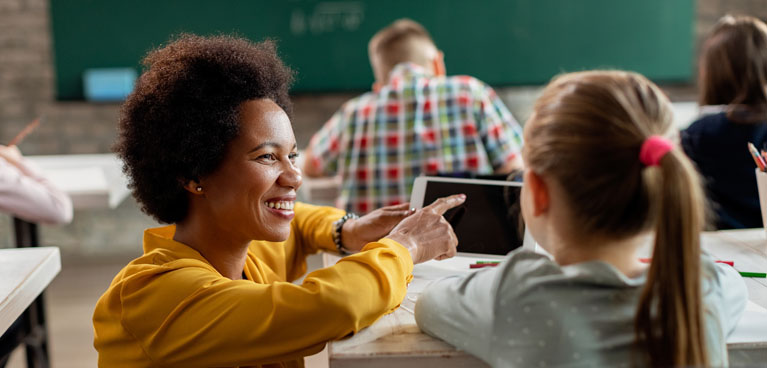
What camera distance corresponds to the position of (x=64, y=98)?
432 centimetres

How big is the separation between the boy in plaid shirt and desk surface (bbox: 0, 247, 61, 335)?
139 cm

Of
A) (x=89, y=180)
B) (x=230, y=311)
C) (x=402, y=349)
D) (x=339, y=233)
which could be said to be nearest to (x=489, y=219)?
(x=339, y=233)

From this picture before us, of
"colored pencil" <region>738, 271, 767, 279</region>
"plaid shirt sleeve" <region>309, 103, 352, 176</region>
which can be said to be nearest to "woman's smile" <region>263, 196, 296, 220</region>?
"colored pencil" <region>738, 271, 767, 279</region>

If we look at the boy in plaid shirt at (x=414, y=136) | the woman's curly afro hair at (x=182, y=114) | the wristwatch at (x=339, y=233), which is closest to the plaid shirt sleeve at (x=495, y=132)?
the boy in plaid shirt at (x=414, y=136)

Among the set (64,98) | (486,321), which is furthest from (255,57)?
(64,98)

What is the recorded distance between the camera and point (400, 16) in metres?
4.41

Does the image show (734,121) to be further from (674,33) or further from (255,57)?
(674,33)

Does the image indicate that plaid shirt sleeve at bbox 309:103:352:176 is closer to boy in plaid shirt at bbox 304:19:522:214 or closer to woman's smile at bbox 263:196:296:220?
boy in plaid shirt at bbox 304:19:522:214

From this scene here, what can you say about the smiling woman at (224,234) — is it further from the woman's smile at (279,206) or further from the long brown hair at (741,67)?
the long brown hair at (741,67)

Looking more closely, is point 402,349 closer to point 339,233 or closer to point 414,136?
point 339,233

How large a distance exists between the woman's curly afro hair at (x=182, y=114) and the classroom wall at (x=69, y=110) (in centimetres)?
310

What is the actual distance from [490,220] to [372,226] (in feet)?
0.74

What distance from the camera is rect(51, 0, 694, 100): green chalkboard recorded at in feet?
14.0

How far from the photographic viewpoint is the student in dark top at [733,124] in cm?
229
